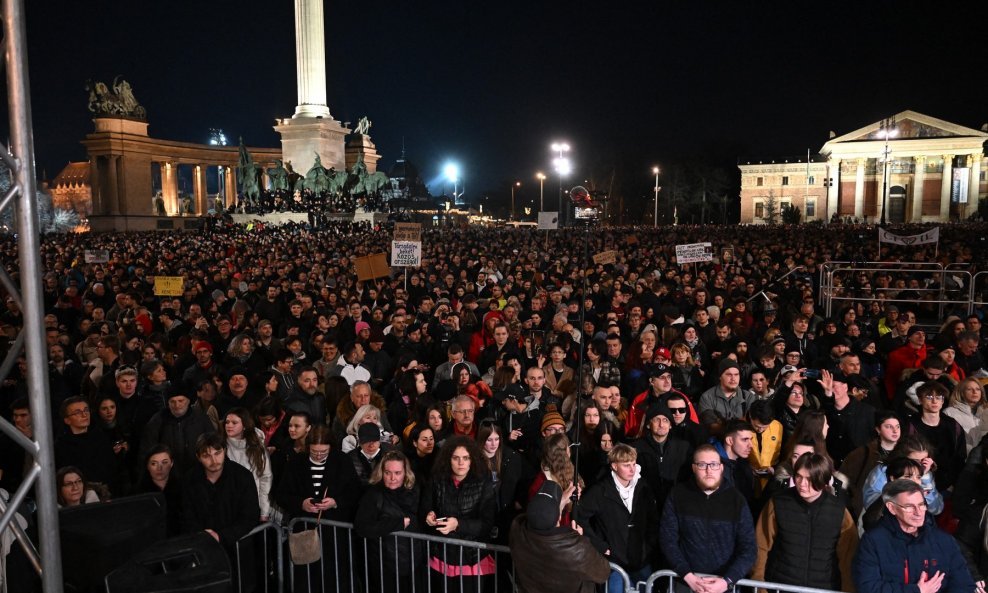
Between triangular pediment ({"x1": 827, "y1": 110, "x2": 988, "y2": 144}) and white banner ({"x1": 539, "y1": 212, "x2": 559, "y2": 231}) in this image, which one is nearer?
white banner ({"x1": 539, "y1": 212, "x2": 559, "y2": 231})

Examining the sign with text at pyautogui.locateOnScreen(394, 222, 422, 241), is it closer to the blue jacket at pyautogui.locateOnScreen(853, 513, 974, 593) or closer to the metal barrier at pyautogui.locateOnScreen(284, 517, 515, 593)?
the metal barrier at pyautogui.locateOnScreen(284, 517, 515, 593)

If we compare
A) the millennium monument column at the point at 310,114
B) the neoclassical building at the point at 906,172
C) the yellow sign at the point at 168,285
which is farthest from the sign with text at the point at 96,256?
the neoclassical building at the point at 906,172

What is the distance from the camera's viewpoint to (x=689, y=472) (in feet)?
17.5

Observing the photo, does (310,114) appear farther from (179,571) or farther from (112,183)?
(179,571)

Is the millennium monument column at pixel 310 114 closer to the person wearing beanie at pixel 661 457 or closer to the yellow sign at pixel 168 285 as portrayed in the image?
the yellow sign at pixel 168 285

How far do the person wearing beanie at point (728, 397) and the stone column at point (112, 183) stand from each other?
63.4 m

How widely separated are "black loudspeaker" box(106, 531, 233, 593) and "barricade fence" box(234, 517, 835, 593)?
192cm

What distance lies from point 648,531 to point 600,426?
143cm

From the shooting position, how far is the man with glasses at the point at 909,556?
3.80 meters

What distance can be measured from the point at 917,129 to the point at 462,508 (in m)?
110

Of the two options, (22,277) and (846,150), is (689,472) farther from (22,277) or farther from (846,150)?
(846,150)

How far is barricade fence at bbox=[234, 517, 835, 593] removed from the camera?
187 inches

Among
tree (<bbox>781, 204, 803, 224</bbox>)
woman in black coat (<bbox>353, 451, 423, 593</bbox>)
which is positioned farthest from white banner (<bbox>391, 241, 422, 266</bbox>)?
tree (<bbox>781, 204, 803, 224</bbox>)

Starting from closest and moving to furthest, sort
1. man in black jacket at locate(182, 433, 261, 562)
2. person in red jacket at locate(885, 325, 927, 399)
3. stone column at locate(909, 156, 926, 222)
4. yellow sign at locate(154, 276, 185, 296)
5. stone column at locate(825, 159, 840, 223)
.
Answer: man in black jacket at locate(182, 433, 261, 562)
person in red jacket at locate(885, 325, 927, 399)
yellow sign at locate(154, 276, 185, 296)
stone column at locate(909, 156, 926, 222)
stone column at locate(825, 159, 840, 223)
